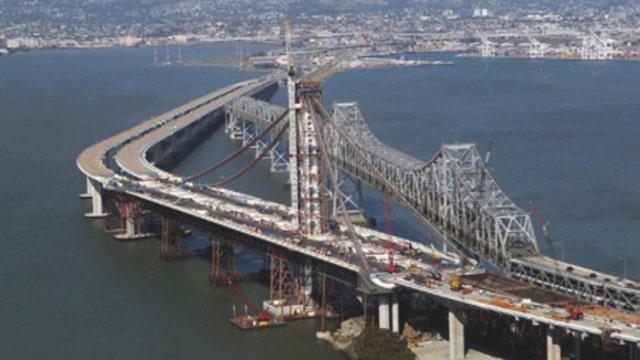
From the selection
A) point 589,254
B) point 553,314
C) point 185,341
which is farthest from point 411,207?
point 553,314

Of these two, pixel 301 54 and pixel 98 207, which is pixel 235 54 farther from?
pixel 98 207

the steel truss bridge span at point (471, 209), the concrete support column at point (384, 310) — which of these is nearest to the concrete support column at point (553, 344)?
the steel truss bridge span at point (471, 209)

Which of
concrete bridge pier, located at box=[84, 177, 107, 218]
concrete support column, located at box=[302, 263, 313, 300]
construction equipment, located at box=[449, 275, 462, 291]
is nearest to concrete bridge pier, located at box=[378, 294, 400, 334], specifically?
construction equipment, located at box=[449, 275, 462, 291]

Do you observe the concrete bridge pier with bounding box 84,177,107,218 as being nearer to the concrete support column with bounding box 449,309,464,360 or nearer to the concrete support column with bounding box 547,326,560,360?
the concrete support column with bounding box 449,309,464,360

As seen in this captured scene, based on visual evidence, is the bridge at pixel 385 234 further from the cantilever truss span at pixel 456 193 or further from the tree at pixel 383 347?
the tree at pixel 383 347

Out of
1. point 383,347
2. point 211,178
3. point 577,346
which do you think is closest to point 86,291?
point 383,347

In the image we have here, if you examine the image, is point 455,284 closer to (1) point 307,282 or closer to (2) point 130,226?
(1) point 307,282
